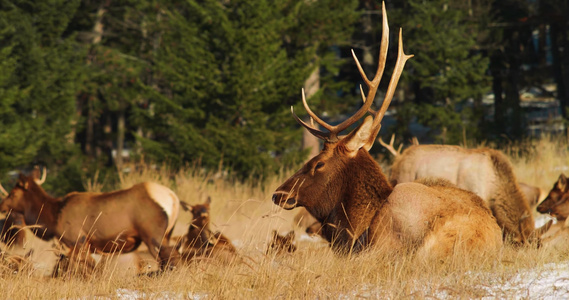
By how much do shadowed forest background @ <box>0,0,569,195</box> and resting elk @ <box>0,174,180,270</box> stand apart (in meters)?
6.65

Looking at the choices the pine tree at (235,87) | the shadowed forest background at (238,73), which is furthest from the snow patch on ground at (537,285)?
the shadowed forest background at (238,73)

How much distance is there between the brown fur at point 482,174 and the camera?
693cm

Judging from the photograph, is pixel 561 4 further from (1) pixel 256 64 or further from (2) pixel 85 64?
(2) pixel 85 64

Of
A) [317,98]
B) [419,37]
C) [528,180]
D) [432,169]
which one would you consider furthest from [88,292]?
[419,37]

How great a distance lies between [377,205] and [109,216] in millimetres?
3924

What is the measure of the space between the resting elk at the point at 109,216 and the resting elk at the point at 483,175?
2.74m

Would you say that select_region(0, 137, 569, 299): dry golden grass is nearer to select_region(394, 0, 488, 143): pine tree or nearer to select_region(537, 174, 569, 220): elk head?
select_region(537, 174, 569, 220): elk head

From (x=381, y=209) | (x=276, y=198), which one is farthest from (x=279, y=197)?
(x=381, y=209)

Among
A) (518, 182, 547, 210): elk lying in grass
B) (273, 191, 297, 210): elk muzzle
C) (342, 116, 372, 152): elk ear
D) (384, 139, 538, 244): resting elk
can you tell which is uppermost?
(342, 116, 372, 152): elk ear

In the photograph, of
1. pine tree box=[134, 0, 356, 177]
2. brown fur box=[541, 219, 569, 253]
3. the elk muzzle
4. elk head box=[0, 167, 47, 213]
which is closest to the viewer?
the elk muzzle

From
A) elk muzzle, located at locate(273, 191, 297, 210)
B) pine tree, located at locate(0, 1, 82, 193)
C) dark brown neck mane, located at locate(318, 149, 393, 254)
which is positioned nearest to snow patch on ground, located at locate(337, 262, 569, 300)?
dark brown neck mane, located at locate(318, 149, 393, 254)

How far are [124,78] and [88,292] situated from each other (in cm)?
2147

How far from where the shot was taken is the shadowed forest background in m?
→ 15.4

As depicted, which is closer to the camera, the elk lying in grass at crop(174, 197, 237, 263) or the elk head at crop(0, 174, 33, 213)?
the elk lying in grass at crop(174, 197, 237, 263)
